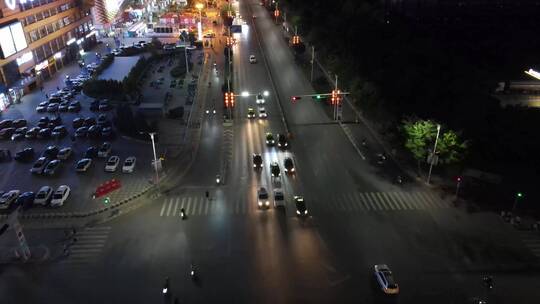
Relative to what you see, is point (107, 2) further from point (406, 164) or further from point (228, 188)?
point (406, 164)

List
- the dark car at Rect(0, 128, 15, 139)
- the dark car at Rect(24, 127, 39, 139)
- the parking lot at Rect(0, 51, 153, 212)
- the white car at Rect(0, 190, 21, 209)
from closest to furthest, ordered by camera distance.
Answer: the white car at Rect(0, 190, 21, 209)
the parking lot at Rect(0, 51, 153, 212)
the dark car at Rect(24, 127, 39, 139)
the dark car at Rect(0, 128, 15, 139)

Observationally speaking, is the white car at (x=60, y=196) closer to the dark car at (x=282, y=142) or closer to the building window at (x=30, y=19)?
the dark car at (x=282, y=142)

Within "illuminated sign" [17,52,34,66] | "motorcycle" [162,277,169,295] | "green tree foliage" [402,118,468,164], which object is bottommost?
"motorcycle" [162,277,169,295]

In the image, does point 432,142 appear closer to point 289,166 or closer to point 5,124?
point 289,166

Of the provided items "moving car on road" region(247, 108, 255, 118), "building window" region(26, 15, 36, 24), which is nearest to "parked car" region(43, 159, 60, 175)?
"moving car on road" region(247, 108, 255, 118)

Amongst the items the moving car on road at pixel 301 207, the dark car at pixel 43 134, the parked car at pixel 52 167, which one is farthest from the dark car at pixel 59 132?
the moving car on road at pixel 301 207

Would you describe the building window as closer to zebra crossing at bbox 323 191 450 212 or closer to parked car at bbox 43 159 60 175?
parked car at bbox 43 159 60 175

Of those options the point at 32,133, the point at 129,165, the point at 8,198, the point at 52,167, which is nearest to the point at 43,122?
the point at 32,133
